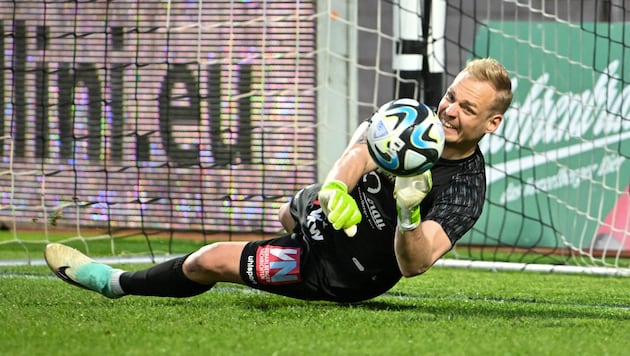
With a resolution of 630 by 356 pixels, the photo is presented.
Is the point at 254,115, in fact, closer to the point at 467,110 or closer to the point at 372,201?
the point at 372,201

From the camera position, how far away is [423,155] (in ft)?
12.3

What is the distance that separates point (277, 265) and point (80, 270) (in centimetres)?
88

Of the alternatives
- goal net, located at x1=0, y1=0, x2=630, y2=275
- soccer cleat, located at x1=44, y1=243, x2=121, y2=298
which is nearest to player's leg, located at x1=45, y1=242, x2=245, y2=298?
soccer cleat, located at x1=44, y1=243, x2=121, y2=298

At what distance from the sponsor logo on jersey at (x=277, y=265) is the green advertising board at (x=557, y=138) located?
Result: 397 cm

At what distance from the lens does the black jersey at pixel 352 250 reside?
4.46 metres

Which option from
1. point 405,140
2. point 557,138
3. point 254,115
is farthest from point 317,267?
point 254,115

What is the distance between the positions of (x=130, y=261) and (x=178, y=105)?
2107 millimetres

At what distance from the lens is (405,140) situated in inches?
147

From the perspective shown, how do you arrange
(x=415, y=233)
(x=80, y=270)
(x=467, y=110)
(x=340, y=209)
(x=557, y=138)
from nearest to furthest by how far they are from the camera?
(x=340, y=209) < (x=415, y=233) < (x=467, y=110) < (x=80, y=270) < (x=557, y=138)

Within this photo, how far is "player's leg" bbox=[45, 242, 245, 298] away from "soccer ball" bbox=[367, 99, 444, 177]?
3.30ft

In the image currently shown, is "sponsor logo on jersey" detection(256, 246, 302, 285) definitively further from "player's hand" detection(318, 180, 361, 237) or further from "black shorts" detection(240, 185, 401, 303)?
"player's hand" detection(318, 180, 361, 237)

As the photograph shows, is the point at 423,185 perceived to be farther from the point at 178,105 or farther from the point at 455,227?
the point at 178,105

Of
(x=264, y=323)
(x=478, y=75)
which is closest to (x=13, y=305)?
(x=264, y=323)

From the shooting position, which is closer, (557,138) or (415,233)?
(415,233)
